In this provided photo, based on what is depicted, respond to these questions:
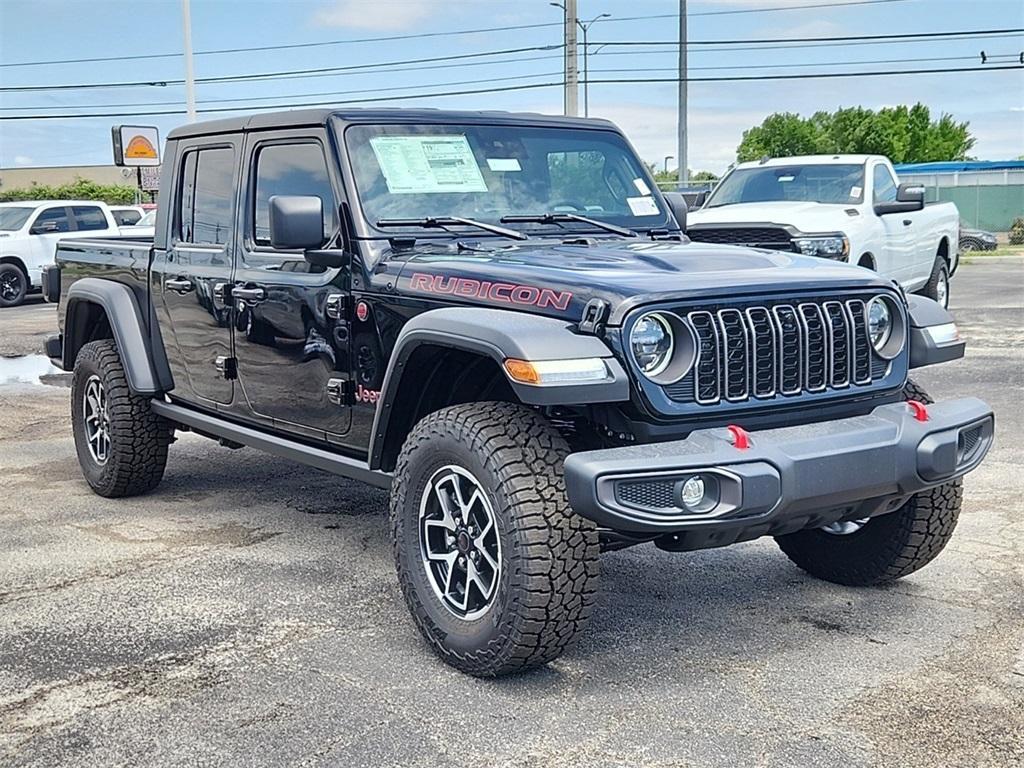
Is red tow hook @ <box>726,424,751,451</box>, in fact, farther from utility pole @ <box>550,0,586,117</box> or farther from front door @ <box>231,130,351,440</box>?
utility pole @ <box>550,0,586,117</box>

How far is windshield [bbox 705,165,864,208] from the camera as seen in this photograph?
12117mm

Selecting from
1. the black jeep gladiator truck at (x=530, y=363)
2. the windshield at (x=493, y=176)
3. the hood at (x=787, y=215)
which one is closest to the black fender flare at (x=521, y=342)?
the black jeep gladiator truck at (x=530, y=363)

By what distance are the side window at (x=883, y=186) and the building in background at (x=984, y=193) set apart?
3009 cm

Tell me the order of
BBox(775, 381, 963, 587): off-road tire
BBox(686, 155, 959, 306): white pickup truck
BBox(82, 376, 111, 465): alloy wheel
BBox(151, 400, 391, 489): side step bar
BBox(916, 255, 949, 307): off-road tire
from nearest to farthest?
BBox(775, 381, 963, 587): off-road tire
BBox(151, 400, 391, 489): side step bar
BBox(82, 376, 111, 465): alloy wheel
BBox(686, 155, 959, 306): white pickup truck
BBox(916, 255, 949, 307): off-road tire

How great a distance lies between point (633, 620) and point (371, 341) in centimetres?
142

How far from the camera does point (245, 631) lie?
4539 mm

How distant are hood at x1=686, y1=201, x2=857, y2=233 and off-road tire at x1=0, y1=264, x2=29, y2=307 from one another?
42.1ft

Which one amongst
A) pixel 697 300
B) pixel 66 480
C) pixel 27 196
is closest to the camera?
pixel 697 300

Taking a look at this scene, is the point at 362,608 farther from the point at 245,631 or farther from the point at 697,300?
the point at 697,300

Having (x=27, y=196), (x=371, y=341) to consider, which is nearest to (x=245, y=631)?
(x=371, y=341)

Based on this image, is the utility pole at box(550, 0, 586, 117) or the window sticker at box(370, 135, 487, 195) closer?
the window sticker at box(370, 135, 487, 195)

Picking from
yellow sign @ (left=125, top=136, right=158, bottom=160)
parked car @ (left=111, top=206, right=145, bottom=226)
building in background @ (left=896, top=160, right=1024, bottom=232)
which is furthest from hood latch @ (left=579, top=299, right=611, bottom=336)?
building in background @ (left=896, top=160, right=1024, bottom=232)

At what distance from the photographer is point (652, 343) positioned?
3.91 metres

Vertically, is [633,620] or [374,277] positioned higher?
[374,277]
